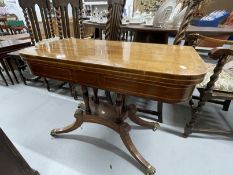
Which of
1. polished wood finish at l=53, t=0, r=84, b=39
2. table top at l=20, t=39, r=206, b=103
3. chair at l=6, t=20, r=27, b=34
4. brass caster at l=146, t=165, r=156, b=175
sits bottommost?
brass caster at l=146, t=165, r=156, b=175

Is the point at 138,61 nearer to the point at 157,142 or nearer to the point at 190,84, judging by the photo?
the point at 190,84

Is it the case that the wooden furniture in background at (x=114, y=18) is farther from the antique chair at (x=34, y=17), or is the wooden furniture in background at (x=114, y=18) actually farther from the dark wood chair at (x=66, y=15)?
the antique chair at (x=34, y=17)

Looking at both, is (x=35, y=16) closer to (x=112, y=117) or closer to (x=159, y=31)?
(x=159, y=31)

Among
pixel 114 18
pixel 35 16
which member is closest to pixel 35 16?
pixel 35 16

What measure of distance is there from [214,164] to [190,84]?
91 centimetres

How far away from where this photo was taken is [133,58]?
764 millimetres

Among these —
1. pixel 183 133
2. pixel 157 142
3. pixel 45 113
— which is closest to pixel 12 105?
pixel 45 113

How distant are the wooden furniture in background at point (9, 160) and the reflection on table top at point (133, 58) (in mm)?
449

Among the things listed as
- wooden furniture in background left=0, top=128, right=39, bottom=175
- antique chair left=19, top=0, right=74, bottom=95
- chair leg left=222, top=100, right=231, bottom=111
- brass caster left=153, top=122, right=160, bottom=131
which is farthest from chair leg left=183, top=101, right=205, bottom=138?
antique chair left=19, top=0, right=74, bottom=95

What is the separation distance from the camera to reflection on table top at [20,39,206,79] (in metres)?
0.63

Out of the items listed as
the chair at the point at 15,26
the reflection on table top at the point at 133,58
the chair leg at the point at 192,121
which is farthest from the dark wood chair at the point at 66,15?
the chair at the point at 15,26

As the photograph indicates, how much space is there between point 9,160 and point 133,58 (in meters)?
0.83

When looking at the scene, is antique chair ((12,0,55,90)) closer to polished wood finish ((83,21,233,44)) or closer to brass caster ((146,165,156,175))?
polished wood finish ((83,21,233,44))

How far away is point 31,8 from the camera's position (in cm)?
190
